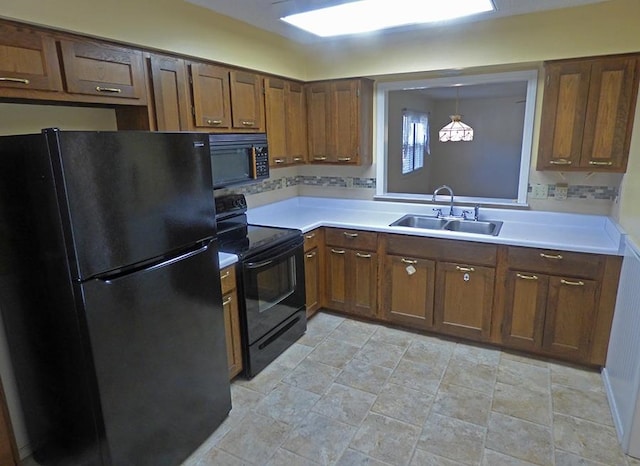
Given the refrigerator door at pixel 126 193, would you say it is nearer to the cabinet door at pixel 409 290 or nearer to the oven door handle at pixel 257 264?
the oven door handle at pixel 257 264

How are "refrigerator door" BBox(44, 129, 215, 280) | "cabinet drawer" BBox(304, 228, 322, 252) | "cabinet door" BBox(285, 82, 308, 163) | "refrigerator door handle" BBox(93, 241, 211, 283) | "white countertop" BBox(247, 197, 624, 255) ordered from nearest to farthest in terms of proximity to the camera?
"refrigerator door" BBox(44, 129, 215, 280), "refrigerator door handle" BBox(93, 241, 211, 283), "white countertop" BBox(247, 197, 624, 255), "cabinet drawer" BBox(304, 228, 322, 252), "cabinet door" BBox(285, 82, 308, 163)

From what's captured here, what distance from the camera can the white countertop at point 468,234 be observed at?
2633 mm

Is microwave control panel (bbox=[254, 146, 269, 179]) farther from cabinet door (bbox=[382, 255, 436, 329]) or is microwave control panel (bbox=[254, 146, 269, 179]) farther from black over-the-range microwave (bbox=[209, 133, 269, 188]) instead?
cabinet door (bbox=[382, 255, 436, 329])

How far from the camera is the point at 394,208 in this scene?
12.1ft

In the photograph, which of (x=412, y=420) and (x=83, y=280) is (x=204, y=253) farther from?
(x=412, y=420)

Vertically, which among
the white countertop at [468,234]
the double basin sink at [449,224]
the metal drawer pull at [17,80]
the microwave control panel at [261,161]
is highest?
the metal drawer pull at [17,80]

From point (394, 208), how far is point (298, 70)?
1.48 metres

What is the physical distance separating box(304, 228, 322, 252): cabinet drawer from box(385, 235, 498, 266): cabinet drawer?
584mm

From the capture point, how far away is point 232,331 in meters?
2.50

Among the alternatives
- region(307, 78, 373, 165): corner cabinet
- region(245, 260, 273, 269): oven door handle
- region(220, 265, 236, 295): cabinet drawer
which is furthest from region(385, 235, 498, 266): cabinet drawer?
region(220, 265, 236, 295): cabinet drawer

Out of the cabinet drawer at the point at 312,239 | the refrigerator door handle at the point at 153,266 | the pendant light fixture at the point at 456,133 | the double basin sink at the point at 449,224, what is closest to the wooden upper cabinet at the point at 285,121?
the cabinet drawer at the point at 312,239

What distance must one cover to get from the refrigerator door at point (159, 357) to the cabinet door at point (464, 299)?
1674mm

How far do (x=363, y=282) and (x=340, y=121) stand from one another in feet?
4.58

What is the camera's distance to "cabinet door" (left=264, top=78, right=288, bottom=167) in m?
3.14
